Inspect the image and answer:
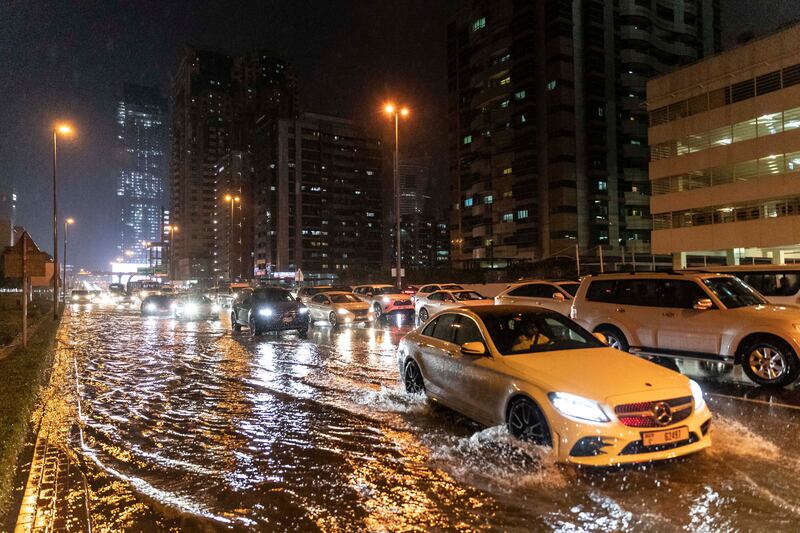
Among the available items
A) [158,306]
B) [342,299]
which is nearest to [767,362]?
[342,299]

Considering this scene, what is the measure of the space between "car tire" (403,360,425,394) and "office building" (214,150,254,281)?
470ft

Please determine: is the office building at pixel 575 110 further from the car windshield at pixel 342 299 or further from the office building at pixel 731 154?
the car windshield at pixel 342 299

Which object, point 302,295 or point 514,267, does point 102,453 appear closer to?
point 302,295

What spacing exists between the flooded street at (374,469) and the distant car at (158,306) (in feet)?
74.2

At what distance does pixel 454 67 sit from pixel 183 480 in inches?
3991

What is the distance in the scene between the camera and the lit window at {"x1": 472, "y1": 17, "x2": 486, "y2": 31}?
3393 inches

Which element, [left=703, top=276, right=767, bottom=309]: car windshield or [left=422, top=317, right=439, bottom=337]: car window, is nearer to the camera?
[left=422, top=317, right=439, bottom=337]: car window

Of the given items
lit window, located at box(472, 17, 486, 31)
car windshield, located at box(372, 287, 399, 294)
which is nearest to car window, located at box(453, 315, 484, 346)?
car windshield, located at box(372, 287, 399, 294)

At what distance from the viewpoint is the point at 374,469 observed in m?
5.44

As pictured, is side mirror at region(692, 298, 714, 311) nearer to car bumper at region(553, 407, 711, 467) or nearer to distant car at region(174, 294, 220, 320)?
car bumper at region(553, 407, 711, 467)

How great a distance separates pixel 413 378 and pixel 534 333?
7.28ft

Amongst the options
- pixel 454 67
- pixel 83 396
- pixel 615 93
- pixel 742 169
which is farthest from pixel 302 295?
pixel 454 67

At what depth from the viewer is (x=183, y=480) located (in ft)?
17.3

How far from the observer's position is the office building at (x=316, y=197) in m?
137
